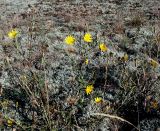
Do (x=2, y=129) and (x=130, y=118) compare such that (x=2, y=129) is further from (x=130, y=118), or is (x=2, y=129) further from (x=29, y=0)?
(x=29, y=0)

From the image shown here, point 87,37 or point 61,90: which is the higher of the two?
point 87,37

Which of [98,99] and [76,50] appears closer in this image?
[98,99]

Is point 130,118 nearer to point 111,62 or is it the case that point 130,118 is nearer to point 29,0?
point 111,62

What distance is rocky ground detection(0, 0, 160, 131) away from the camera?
3.74 meters

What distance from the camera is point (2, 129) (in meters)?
3.63

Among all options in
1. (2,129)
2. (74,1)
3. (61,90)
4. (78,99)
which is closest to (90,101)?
(78,99)

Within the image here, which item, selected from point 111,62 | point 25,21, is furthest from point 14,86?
point 25,21

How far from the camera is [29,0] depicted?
8719 mm

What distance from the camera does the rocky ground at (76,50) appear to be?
374cm

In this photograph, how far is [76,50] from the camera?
5.45m

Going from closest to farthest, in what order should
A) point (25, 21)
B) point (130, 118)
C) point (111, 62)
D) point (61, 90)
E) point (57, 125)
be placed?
1. point (57, 125)
2. point (130, 118)
3. point (61, 90)
4. point (111, 62)
5. point (25, 21)

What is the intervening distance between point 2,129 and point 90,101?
1.05 metres

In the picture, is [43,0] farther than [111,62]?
Yes

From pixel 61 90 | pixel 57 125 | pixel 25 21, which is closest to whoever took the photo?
pixel 57 125
